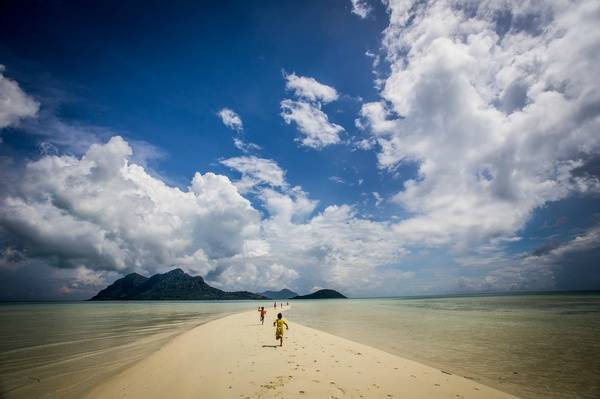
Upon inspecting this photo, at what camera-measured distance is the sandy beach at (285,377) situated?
35.1 ft

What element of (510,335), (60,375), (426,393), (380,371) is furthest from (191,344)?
(510,335)

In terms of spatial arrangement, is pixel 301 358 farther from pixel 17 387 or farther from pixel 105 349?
pixel 105 349

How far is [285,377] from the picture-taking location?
12.2 metres

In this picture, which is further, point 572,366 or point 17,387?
point 572,366

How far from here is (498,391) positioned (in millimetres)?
11516

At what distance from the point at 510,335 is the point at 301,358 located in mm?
22383

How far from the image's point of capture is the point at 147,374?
43.9 feet

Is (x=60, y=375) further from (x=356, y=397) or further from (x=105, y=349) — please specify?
(x=356, y=397)

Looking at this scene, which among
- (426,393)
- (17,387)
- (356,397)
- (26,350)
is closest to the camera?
(356,397)

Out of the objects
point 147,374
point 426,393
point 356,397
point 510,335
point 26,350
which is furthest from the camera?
point 510,335

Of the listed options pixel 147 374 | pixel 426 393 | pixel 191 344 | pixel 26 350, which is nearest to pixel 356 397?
pixel 426 393

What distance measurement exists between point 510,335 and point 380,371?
20.8 meters

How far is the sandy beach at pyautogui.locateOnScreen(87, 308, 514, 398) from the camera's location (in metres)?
10.7

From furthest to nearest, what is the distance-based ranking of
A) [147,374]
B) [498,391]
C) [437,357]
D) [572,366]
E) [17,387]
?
[437,357], [572,366], [147,374], [17,387], [498,391]
